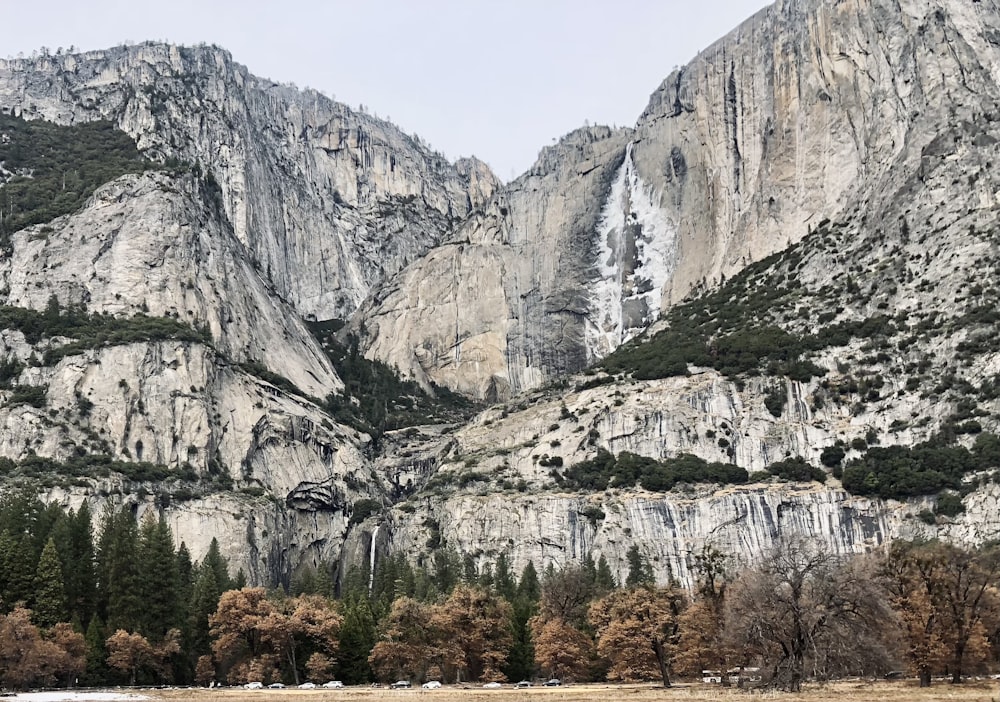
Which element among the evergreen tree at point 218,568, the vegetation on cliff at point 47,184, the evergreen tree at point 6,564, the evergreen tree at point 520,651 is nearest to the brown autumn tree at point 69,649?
the evergreen tree at point 6,564

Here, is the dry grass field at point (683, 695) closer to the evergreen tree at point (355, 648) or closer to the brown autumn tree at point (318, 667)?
the brown autumn tree at point (318, 667)

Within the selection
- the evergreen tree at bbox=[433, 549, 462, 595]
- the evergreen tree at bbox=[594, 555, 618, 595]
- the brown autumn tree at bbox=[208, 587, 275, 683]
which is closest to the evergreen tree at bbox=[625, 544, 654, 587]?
the evergreen tree at bbox=[594, 555, 618, 595]

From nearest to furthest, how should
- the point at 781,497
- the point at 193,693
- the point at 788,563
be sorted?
the point at 788,563
the point at 193,693
the point at 781,497

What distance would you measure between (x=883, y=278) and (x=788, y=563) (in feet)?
287

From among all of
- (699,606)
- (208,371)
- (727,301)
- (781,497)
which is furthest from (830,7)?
(699,606)

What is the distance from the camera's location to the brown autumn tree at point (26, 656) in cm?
7625

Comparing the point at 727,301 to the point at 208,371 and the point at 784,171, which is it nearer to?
the point at 784,171

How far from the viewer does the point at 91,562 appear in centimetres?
9812

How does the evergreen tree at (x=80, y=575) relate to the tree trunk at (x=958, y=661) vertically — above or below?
above

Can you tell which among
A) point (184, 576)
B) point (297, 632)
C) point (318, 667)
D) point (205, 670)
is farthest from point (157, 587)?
point (318, 667)

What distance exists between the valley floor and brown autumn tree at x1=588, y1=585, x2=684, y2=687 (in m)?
4.04

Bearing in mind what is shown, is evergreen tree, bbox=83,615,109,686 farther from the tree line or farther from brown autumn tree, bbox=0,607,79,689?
brown autumn tree, bbox=0,607,79,689

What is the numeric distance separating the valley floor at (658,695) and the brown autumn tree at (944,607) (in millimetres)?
1897

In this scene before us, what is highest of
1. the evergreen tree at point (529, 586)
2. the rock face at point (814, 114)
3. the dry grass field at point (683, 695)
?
the rock face at point (814, 114)
